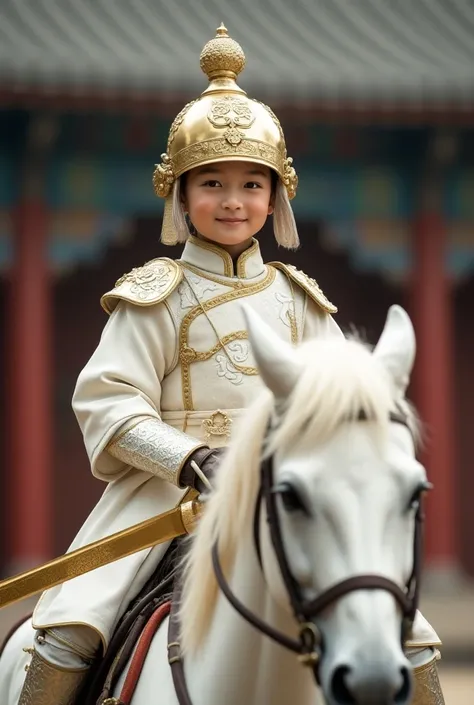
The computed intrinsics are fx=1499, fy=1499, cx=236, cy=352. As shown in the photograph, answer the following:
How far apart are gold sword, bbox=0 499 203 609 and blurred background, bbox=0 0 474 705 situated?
789 centimetres

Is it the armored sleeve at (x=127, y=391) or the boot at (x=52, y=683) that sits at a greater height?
the armored sleeve at (x=127, y=391)

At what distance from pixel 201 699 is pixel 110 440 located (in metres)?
0.71

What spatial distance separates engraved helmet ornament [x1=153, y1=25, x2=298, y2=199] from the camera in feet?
11.4

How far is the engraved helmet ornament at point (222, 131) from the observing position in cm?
346

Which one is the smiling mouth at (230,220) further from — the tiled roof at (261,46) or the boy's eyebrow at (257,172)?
the tiled roof at (261,46)

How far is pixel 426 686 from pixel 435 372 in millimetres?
9498

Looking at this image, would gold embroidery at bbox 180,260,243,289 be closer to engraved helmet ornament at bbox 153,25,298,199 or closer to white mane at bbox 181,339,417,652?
engraved helmet ornament at bbox 153,25,298,199

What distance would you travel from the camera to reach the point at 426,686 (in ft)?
10.9

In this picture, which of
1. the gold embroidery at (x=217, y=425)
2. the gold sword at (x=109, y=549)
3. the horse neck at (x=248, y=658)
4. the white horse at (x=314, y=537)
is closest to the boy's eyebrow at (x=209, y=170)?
the gold embroidery at (x=217, y=425)

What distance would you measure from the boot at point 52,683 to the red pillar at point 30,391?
8.65 metres

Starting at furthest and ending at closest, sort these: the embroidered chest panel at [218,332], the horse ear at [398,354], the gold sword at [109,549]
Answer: the embroidered chest panel at [218,332], the gold sword at [109,549], the horse ear at [398,354]

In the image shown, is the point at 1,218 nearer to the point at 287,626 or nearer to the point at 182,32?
the point at 182,32

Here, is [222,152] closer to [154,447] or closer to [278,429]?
[154,447]

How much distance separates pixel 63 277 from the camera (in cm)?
1311
